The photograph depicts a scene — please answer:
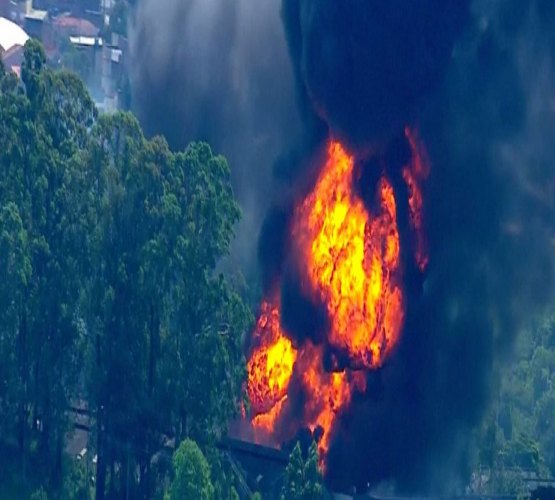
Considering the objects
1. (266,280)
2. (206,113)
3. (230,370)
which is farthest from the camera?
(206,113)

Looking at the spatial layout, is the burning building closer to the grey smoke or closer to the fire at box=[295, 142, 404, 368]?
the fire at box=[295, 142, 404, 368]

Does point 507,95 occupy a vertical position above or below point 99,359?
above

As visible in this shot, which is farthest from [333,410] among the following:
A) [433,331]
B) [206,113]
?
[206,113]

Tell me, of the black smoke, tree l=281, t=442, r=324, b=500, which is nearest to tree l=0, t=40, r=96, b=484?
the black smoke

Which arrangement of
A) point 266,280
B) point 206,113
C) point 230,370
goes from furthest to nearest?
point 206,113, point 266,280, point 230,370

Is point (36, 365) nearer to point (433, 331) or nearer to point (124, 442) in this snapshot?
point (124, 442)

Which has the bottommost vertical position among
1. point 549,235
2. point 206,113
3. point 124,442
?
point 124,442
